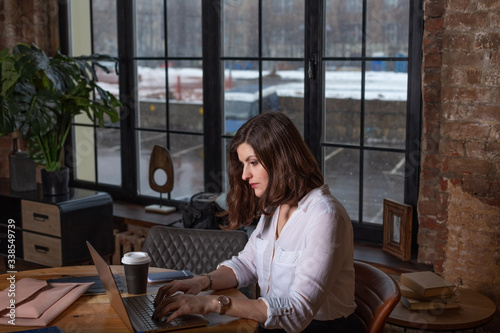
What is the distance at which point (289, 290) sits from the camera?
225 centimetres

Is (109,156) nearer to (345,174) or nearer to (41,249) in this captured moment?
(41,249)

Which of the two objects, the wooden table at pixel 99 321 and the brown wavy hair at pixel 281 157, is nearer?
the wooden table at pixel 99 321

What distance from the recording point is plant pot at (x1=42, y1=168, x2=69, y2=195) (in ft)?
14.0

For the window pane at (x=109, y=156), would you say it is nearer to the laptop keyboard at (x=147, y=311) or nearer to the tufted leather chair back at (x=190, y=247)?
the tufted leather chair back at (x=190, y=247)

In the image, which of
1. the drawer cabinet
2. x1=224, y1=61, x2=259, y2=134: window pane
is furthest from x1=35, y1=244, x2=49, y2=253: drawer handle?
x1=224, y1=61, x2=259, y2=134: window pane

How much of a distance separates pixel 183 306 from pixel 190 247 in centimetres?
98

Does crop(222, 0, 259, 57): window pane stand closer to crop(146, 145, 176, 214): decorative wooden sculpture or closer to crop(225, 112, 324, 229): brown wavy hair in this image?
crop(146, 145, 176, 214): decorative wooden sculpture

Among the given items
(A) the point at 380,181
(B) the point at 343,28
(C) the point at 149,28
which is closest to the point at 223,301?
(A) the point at 380,181

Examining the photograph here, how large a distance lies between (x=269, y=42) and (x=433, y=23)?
1124 millimetres

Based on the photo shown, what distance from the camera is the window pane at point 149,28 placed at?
455 centimetres

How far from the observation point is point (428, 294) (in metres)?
2.90

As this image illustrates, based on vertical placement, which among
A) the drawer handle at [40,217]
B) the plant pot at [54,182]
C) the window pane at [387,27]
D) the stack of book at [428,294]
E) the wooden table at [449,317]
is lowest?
the wooden table at [449,317]

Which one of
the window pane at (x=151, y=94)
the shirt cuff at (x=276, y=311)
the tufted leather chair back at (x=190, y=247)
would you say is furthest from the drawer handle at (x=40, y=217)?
the shirt cuff at (x=276, y=311)

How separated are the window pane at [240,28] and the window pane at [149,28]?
1.78 feet
